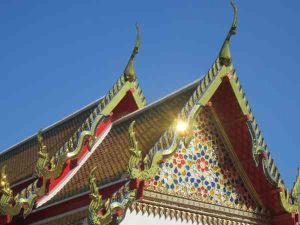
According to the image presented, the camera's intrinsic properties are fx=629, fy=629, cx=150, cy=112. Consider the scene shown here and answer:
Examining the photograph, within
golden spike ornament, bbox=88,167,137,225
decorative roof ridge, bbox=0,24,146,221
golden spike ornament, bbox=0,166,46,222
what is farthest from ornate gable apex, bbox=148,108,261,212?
golden spike ornament, bbox=0,166,46,222

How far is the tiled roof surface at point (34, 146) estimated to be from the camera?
43.7ft

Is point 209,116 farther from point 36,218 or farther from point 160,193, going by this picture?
point 36,218

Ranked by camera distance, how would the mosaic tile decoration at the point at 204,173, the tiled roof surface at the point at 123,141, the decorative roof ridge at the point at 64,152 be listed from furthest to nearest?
1. the decorative roof ridge at the point at 64,152
2. the tiled roof surface at the point at 123,141
3. the mosaic tile decoration at the point at 204,173

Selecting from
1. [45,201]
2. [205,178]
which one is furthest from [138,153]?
[45,201]

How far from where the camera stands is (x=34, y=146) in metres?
15.7

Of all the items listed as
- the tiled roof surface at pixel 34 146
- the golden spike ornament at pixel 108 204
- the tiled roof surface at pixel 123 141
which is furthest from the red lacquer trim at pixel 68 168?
the golden spike ornament at pixel 108 204

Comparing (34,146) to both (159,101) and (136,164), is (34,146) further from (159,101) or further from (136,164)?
(136,164)

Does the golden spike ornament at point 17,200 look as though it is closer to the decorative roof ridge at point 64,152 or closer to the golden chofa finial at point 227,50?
the decorative roof ridge at point 64,152

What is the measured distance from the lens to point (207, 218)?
10273 mm

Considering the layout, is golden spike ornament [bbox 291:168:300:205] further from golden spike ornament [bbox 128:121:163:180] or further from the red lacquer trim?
the red lacquer trim

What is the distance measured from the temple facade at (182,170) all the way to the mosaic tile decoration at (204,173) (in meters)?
0.02

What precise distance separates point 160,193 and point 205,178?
3.80 feet

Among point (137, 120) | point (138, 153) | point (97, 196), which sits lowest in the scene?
point (97, 196)

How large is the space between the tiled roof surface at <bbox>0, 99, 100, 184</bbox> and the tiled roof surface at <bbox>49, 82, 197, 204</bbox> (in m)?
1.42
